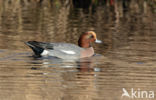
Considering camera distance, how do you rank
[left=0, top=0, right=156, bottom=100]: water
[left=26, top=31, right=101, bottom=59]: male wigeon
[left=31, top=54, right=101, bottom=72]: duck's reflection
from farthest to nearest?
1. [left=26, top=31, right=101, bottom=59]: male wigeon
2. [left=31, top=54, right=101, bottom=72]: duck's reflection
3. [left=0, top=0, right=156, bottom=100]: water

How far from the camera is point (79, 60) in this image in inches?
453

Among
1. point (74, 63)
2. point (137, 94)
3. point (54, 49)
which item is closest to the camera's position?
point (137, 94)

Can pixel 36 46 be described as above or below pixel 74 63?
above

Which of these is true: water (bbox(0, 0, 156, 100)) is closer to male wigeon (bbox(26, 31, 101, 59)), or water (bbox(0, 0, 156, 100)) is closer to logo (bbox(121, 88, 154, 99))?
logo (bbox(121, 88, 154, 99))

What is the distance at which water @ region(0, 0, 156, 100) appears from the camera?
8055 mm

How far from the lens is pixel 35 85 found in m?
8.25

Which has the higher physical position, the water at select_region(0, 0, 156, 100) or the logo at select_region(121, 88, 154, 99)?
the logo at select_region(121, 88, 154, 99)

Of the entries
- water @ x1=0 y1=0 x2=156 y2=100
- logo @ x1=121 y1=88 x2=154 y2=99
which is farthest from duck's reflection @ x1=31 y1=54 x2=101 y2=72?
logo @ x1=121 y1=88 x2=154 y2=99

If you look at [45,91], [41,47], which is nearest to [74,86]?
[45,91]

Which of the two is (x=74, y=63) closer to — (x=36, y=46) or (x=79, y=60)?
(x=79, y=60)

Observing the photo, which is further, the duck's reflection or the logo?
the duck's reflection

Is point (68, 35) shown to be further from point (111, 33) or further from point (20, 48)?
point (20, 48)

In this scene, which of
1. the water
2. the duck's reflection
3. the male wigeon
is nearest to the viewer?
the water

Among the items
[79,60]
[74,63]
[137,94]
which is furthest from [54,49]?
[137,94]
